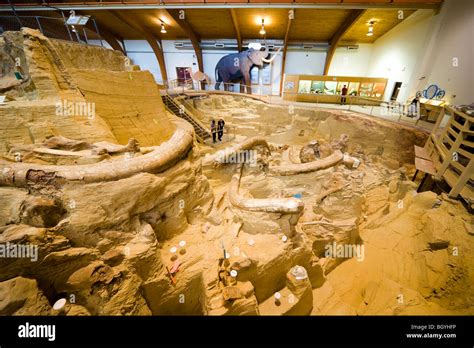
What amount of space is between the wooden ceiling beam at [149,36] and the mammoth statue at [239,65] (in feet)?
18.8

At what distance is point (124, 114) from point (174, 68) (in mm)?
15573

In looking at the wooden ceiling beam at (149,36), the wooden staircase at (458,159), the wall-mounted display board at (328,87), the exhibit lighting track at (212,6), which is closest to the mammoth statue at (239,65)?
the wall-mounted display board at (328,87)

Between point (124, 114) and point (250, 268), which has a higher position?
point (124, 114)

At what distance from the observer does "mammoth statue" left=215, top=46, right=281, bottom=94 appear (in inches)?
548

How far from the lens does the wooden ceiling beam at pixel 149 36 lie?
43.0ft

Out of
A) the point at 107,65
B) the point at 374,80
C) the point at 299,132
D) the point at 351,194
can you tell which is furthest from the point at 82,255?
the point at 374,80

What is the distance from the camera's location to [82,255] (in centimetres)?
275

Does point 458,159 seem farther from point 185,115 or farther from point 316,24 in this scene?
point 316,24

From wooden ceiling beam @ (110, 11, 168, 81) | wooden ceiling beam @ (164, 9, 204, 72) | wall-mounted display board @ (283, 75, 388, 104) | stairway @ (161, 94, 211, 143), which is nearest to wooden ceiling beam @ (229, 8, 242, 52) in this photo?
wooden ceiling beam @ (164, 9, 204, 72)

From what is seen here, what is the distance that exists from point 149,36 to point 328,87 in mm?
15075

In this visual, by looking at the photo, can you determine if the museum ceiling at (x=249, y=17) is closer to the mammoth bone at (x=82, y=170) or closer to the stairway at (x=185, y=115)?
the stairway at (x=185, y=115)

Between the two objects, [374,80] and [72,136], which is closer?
[72,136]

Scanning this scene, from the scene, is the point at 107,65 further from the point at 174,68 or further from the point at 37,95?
the point at 174,68

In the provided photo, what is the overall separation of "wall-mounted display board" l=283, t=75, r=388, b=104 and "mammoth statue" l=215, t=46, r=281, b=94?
8.73 feet
